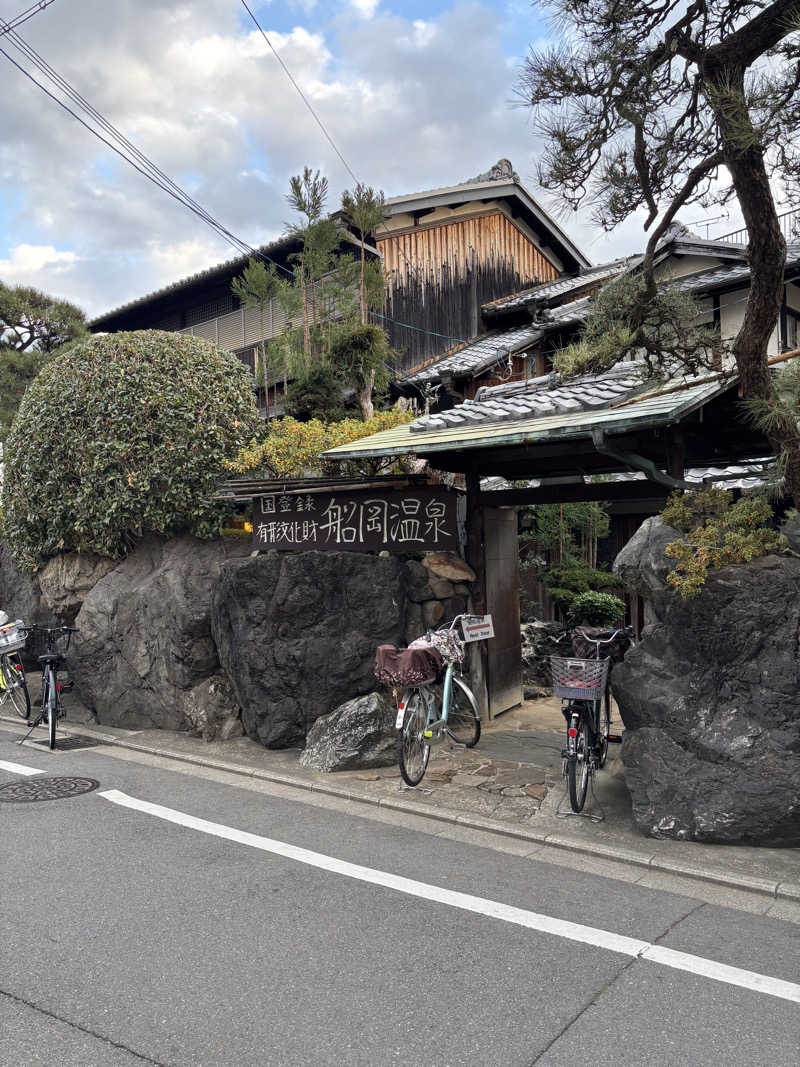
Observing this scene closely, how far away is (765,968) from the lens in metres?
4.08

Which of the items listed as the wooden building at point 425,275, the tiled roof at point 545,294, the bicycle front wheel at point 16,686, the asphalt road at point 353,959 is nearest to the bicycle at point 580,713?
the asphalt road at point 353,959

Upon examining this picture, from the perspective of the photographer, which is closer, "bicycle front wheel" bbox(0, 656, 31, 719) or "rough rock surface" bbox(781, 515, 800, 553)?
"rough rock surface" bbox(781, 515, 800, 553)

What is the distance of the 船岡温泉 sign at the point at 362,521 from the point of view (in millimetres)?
8867

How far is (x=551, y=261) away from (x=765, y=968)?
2377cm

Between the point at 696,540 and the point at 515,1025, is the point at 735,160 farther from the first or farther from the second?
the point at 515,1025

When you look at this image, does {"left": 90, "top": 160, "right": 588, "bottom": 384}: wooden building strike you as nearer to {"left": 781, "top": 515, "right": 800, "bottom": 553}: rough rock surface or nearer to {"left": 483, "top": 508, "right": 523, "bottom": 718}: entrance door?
{"left": 483, "top": 508, "right": 523, "bottom": 718}: entrance door

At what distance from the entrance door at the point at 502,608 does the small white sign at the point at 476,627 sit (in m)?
0.70

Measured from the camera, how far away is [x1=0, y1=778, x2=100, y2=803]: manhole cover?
7.32 meters

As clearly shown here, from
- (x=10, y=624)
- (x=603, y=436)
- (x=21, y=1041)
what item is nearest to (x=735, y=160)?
(x=603, y=436)

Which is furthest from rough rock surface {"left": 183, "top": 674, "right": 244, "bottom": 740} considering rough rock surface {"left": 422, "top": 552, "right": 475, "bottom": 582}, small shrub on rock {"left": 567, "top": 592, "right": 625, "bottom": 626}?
small shrub on rock {"left": 567, "top": 592, "right": 625, "bottom": 626}

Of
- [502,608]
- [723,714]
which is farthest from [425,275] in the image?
[723,714]

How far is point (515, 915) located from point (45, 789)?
5.15 m

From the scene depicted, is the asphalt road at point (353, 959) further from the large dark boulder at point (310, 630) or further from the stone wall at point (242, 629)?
the stone wall at point (242, 629)

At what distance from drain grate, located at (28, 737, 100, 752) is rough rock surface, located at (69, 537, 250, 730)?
2.18ft
